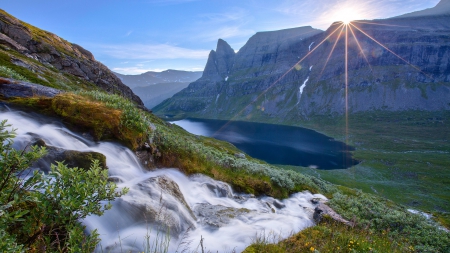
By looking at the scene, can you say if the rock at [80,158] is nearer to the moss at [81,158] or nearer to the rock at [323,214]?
the moss at [81,158]

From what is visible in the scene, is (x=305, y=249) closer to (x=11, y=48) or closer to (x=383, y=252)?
(x=383, y=252)

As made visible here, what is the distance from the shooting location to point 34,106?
40.0 feet

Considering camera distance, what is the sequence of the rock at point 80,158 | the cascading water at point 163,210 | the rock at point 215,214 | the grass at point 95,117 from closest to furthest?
the cascading water at point 163,210 → the rock at point 80,158 → the rock at point 215,214 → the grass at point 95,117

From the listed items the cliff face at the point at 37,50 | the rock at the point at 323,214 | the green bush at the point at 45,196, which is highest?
the cliff face at the point at 37,50

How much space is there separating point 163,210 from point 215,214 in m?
2.72

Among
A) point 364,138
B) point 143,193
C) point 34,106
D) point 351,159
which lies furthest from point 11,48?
point 364,138

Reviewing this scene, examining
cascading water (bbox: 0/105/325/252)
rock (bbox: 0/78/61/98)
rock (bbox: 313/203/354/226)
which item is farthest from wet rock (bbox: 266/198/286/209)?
rock (bbox: 0/78/61/98)

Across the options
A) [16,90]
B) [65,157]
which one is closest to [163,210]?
[65,157]

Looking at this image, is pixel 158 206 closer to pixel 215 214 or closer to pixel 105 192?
pixel 215 214

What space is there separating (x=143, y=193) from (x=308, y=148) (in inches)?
4547

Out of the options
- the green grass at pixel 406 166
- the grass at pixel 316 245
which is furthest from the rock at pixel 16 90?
the green grass at pixel 406 166

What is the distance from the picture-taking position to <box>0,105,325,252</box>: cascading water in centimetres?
749

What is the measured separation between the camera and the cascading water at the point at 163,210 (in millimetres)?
7492

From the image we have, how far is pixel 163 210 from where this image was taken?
29.5ft
